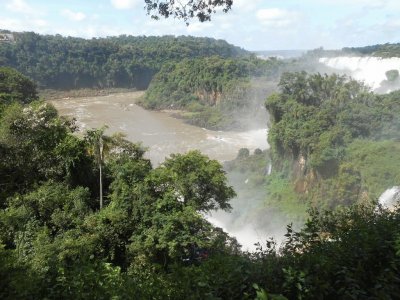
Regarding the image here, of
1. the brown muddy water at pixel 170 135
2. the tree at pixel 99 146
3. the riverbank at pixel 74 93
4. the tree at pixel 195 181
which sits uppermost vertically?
the tree at pixel 99 146

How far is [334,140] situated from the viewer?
105ft

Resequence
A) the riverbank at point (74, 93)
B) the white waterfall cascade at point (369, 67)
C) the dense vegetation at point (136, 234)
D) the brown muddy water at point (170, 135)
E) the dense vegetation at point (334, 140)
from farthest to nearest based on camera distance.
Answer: the riverbank at point (74, 93), the white waterfall cascade at point (369, 67), the brown muddy water at point (170, 135), the dense vegetation at point (334, 140), the dense vegetation at point (136, 234)

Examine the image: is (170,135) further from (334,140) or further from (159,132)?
(334,140)

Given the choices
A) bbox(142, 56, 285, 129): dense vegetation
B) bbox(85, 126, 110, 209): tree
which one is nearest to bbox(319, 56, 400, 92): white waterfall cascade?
bbox(142, 56, 285, 129): dense vegetation

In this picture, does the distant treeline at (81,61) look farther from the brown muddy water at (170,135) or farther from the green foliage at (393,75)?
the green foliage at (393,75)

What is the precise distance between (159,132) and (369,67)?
29.0 m

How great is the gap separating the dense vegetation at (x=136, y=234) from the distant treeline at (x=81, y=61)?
225 feet

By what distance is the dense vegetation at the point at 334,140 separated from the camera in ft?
96.0

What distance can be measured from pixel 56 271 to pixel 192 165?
12713 millimetres

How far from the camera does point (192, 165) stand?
1708 cm

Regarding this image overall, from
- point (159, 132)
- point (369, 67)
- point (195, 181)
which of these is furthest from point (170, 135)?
point (195, 181)

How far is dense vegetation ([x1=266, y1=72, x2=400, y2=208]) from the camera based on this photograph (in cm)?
2927

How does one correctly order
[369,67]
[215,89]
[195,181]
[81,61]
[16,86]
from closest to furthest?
1. [195,181]
2. [16,86]
3. [369,67]
4. [215,89]
5. [81,61]

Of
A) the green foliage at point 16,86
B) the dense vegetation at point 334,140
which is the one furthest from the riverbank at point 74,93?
the dense vegetation at point 334,140
